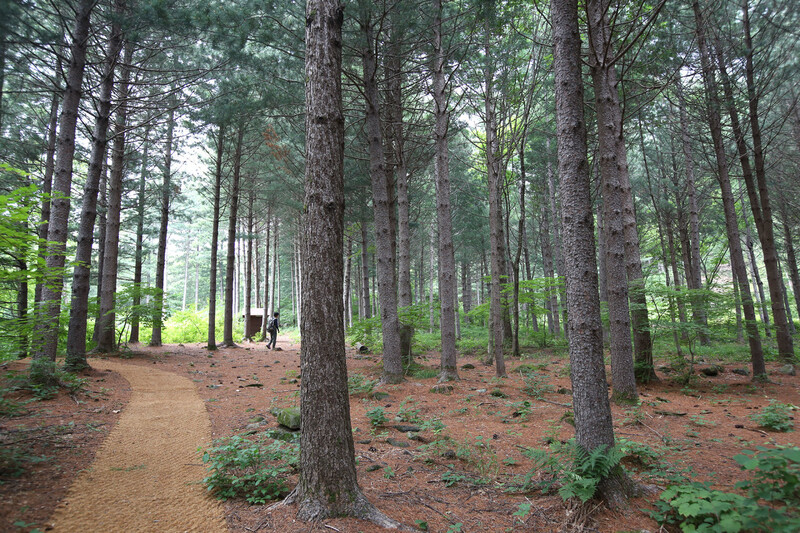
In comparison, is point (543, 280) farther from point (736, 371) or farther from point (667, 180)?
point (667, 180)

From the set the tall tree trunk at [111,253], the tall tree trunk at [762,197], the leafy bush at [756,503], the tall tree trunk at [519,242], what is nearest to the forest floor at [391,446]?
the leafy bush at [756,503]

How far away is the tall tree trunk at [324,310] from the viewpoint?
9.77 feet

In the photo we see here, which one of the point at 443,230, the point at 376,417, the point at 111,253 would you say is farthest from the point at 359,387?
the point at 111,253

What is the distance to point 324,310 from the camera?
3104 mm

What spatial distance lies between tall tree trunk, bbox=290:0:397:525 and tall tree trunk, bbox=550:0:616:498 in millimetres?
1837

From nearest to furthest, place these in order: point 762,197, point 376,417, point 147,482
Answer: point 147,482 < point 376,417 < point 762,197

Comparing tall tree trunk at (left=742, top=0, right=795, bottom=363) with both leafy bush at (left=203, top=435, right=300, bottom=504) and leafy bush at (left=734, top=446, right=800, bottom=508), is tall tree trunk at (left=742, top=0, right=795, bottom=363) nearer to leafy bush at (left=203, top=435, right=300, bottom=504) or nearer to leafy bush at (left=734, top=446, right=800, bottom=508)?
leafy bush at (left=734, top=446, right=800, bottom=508)

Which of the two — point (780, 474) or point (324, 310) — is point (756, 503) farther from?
point (324, 310)

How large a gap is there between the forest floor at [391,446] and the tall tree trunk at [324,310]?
0.22 m

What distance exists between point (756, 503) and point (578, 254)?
1888 millimetres

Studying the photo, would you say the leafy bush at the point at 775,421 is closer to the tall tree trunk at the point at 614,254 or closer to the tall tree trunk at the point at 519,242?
the tall tree trunk at the point at 614,254

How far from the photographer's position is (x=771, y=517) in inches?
79.1

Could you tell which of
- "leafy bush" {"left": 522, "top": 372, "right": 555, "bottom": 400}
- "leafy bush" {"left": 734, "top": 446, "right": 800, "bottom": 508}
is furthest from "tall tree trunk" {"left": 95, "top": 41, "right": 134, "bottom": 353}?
"leafy bush" {"left": 734, "top": 446, "right": 800, "bottom": 508}

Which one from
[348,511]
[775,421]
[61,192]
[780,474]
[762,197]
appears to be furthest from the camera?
[762,197]
